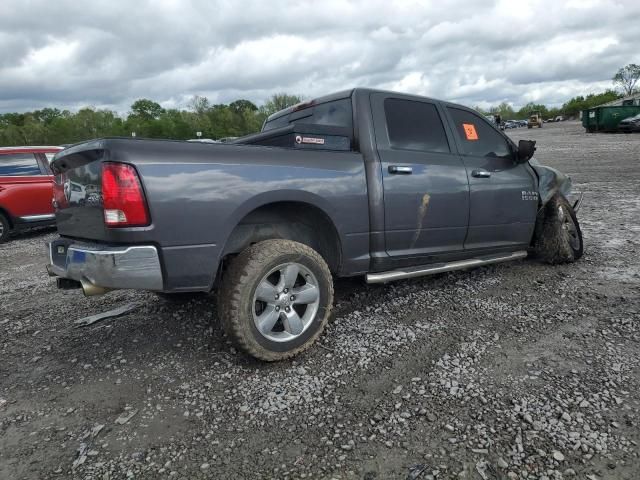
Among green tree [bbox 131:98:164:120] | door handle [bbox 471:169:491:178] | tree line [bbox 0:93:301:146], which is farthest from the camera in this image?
green tree [bbox 131:98:164:120]

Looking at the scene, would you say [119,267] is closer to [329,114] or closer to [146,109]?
[329,114]

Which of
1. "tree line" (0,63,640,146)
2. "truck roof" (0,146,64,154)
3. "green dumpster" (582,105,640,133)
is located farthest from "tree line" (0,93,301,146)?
"truck roof" (0,146,64,154)

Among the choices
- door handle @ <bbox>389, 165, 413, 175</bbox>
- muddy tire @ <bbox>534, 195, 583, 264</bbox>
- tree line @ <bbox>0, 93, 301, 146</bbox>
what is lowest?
muddy tire @ <bbox>534, 195, 583, 264</bbox>

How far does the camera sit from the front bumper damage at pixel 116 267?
2438 mm

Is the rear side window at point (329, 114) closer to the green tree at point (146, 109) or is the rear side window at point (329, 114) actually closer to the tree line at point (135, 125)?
A: the tree line at point (135, 125)

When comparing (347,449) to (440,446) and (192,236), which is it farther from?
(192,236)

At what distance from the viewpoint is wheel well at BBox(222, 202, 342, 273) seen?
2988mm

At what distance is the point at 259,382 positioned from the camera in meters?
2.71

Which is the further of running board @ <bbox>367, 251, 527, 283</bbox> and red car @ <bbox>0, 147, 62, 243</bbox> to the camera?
red car @ <bbox>0, 147, 62, 243</bbox>

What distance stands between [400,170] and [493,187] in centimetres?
120

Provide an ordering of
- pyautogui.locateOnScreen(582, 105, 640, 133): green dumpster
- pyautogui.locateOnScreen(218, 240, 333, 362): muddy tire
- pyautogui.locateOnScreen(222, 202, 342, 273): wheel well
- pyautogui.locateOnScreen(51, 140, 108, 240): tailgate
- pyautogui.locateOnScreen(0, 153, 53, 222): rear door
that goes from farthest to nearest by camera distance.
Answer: pyautogui.locateOnScreen(582, 105, 640, 133): green dumpster → pyautogui.locateOnScreen(0, 153, 53, 222): rear door → pyautogui.locateOnScreen(222, 202, 342, 273): wheel well → pyautogui.locateOnScreen(218, 240, 333, 362): muddy tire → pyautogui.locateOnScreen(51, 140, 108, 240): tailgate

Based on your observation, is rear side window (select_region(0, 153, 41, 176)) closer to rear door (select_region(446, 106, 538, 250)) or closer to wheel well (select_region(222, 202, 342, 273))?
wheel well (select_region(222, 202, 342, 273))

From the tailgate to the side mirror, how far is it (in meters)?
3.62

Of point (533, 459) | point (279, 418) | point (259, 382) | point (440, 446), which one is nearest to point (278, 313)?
point (259, 382)
